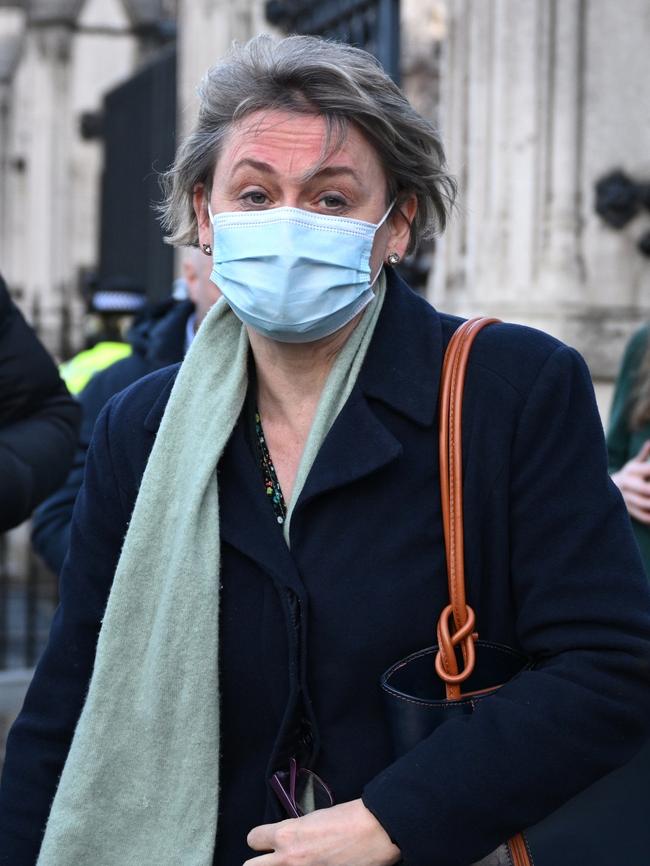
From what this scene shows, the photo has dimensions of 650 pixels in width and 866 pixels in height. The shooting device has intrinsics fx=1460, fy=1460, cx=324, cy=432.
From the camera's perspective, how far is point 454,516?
1.90 metres

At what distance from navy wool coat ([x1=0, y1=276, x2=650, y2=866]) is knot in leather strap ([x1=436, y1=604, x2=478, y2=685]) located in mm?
47

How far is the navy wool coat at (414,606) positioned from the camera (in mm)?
1799

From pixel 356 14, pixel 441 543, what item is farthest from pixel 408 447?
pixel 356 14

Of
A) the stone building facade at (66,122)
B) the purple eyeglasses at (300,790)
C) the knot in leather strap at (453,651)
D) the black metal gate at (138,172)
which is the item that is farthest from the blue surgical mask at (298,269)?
the stone building facade at (66,122)

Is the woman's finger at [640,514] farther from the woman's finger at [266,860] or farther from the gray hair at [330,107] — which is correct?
the woman's finger at [266,860]

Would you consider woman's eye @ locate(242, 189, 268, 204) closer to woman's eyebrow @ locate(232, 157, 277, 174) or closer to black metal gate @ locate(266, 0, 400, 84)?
woman's eyebrow @ locate(232, 157, 277, 174)

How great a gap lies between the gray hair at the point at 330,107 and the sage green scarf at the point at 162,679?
0.88 ft

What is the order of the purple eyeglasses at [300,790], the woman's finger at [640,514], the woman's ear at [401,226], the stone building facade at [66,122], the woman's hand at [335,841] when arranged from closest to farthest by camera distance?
the woman's hand at [335,841] < the purple eyeglasses at [300,790] < the woman's ear at [401,226] < the woman's finger at [640,514] < the stone building facade at [66,122]

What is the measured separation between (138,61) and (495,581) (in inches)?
413

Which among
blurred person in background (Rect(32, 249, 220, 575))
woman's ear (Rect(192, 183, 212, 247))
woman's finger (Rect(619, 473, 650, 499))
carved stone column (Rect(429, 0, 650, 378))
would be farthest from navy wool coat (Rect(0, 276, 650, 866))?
carved stone column (Rect(429, 0, 650, 378))

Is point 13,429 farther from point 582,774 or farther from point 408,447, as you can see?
point 582,774

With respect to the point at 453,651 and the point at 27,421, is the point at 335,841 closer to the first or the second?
the point at 453,651

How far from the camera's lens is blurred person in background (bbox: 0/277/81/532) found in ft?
10.4

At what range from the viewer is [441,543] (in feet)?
6.33
